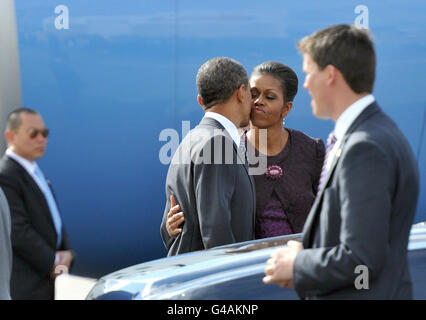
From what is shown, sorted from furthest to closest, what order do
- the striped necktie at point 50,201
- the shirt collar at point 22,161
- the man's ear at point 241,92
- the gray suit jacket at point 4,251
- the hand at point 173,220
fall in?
the man's ear at point 241,92
the hand at point 173,220
the striped necktie at point 50,201
the shirt collar at point 22,161
the gray suit jacket at point 4,251

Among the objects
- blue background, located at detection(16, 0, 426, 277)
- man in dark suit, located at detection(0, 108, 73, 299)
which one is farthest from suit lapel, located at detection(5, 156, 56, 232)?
blue background, located at detection(16, 0, 426, 277)

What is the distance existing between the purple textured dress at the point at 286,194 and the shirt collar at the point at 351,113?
1.16 meters

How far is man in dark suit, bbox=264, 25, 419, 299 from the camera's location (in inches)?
63.2

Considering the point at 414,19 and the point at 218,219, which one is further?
the point at 414,19

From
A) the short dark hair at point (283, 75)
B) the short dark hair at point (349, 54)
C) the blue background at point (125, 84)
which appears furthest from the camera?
the blue background at point (125, 84)

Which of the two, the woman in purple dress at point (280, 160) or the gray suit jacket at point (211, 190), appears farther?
the woman in purple dress at point (280, 160)

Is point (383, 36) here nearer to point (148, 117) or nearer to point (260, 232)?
point (148, 117)

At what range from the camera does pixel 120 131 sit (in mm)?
4340

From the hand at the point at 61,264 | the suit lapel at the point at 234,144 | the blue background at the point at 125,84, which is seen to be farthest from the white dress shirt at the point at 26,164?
the blue background at the point at 125,84

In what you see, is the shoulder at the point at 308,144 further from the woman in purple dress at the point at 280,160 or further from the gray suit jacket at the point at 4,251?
the gray suit jacket at the point at 4,251

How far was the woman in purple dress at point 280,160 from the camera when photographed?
2887 millimetres

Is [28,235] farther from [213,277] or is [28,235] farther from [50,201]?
[213,277]

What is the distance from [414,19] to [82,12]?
85.4 inches
